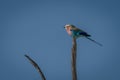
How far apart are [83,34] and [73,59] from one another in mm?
425

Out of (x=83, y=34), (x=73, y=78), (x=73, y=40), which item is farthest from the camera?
(x=83, y=34)

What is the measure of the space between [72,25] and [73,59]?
23.4 inches

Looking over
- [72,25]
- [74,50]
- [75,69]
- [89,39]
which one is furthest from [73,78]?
[72,25]

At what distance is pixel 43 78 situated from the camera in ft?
8.39

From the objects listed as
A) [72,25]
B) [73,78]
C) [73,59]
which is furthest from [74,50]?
[72,25]

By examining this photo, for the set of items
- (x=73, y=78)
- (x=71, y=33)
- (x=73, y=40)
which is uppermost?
(x=71, y=33)

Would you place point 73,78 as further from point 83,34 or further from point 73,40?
point 83,34

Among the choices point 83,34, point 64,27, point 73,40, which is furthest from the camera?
point 64,27

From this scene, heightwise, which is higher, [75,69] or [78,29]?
[78,29]

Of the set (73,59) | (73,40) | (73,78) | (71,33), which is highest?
(71,33)

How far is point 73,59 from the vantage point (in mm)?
2566

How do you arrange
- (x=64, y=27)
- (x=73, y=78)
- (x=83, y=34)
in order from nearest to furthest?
(x=73, y=78) → (x=83, y=34) → (x=64, y=27)

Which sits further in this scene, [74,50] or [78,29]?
[78,29]

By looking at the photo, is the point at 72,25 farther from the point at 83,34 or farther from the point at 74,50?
the point at 74,50
